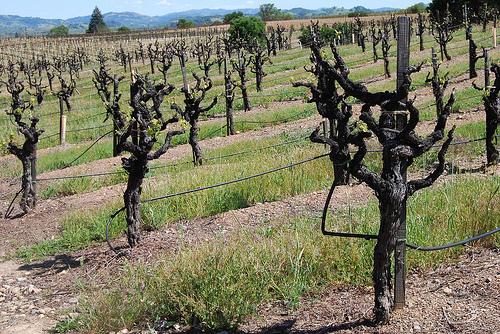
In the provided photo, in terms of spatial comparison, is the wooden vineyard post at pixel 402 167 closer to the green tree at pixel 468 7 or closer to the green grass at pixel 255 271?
the green grass at pixel 255 271

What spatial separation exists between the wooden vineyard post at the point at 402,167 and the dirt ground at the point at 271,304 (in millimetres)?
194

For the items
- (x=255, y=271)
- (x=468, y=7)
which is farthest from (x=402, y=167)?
(x=468, y=7)

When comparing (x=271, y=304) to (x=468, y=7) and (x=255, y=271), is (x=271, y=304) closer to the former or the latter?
(x=255, y=271)

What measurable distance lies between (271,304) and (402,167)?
5.91 ft

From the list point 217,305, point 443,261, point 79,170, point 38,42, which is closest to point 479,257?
point 443,261

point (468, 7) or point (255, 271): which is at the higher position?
point (468, 7)

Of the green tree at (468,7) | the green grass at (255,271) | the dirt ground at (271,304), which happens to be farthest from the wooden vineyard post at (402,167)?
the green tree at (468,7)

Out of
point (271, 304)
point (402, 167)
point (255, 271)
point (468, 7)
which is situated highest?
point (468, 7)

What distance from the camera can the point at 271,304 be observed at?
4.53 m

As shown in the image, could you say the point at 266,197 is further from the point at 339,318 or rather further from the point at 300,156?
the point at 339,318

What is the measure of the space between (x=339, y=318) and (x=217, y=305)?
40.4 inches

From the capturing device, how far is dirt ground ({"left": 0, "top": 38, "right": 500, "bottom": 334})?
12.6 ft

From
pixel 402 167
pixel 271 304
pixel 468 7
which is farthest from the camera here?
pixel 468 7

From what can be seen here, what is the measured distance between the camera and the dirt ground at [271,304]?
152 inches
